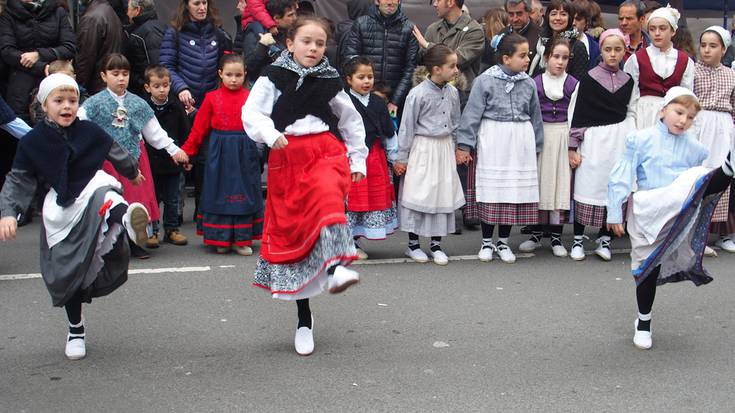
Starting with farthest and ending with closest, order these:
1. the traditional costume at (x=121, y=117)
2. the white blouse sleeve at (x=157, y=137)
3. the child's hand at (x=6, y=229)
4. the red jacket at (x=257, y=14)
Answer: the red jacket at (x=257, y=14) → the traditional costume at (x=121, y=117) → the white blouse sleeve at (x=157, y=137) → the child's hand at (x=6, y=229)

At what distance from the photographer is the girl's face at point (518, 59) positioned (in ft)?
25.3

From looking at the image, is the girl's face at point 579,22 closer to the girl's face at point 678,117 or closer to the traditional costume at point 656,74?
the traditional costume at point 656,74

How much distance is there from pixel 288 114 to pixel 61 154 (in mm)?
1209

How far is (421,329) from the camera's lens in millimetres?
5867

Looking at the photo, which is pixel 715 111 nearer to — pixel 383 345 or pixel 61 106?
pixel 383 345

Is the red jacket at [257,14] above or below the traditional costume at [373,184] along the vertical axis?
above

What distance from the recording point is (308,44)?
527cm

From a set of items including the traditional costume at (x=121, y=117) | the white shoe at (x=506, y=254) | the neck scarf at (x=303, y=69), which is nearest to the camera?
the neck scarf at (x=303, y=69)

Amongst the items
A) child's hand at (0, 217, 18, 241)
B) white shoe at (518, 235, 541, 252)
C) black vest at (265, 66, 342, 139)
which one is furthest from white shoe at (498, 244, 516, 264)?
child's hand at (0, 217, 18, 241)

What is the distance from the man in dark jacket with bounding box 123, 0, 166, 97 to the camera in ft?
31.7

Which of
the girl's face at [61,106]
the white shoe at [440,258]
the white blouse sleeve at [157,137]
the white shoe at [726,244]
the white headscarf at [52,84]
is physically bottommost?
the white shoe at [726,244]

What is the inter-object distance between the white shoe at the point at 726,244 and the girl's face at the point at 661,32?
1746mm

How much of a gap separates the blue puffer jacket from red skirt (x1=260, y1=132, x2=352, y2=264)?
4069 mm

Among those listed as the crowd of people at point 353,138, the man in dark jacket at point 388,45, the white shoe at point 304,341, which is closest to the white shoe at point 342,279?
the crowd of people at point 353,138
